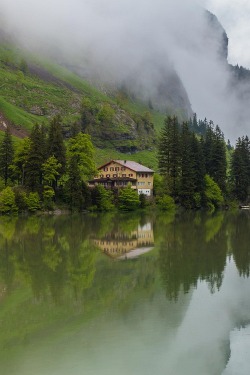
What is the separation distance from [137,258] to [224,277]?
8442 millimetres

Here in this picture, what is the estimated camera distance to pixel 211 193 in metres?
102

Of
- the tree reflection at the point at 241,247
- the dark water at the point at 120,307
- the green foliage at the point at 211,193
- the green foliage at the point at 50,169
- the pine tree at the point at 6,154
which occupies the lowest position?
the dark water at the point at 120,307

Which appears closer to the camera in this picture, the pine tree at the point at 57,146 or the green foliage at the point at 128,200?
the pine tree at the point at 57,146

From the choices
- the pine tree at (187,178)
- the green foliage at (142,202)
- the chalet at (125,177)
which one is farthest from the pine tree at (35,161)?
the pine tree at (187,178)

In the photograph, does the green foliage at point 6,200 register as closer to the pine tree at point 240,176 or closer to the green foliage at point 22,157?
the green foliage at point 22,157

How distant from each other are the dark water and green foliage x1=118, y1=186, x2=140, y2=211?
4877cm

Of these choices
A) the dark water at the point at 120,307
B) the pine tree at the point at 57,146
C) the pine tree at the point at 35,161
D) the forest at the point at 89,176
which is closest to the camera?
the dark water at the point at 120,307

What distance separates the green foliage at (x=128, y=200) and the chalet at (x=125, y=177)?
12.5 meters

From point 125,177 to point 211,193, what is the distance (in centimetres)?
2021

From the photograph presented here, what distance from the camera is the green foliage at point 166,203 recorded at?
95.3 m

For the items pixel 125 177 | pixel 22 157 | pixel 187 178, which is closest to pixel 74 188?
pixel 22 157

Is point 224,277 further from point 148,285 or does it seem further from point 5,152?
point 5,152

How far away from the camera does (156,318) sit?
20.0 metres

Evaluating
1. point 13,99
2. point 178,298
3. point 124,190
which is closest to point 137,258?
point 178,298
